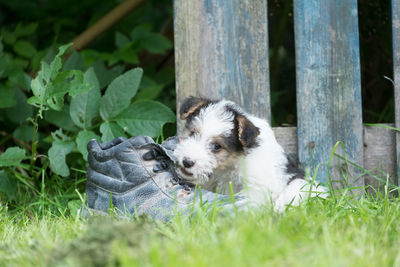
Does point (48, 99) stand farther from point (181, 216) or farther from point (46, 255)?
point (46, 255)

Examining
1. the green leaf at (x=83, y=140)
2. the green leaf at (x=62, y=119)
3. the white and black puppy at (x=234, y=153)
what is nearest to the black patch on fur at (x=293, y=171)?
the white and black puppy at (x=234, y=153)

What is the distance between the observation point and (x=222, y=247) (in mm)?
1799

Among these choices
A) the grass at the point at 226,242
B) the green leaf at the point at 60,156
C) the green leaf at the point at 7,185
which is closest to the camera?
the grass at the point at 226,242

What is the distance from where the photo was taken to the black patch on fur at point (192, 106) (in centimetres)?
344

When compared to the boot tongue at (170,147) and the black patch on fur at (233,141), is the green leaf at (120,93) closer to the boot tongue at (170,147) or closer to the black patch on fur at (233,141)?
the boot tongue at (170,147)

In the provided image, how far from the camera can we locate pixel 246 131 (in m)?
3.26

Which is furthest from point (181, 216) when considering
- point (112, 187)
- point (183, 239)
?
point (112, 187)

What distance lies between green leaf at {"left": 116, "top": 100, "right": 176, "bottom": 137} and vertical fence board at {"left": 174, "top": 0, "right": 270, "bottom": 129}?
0.25 metres

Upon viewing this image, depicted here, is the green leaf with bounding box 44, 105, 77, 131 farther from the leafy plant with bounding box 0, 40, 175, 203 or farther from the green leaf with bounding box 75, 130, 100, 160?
the green leaf with bounding box 75, 130, 100, 160

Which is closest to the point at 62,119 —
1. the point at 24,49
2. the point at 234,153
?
the point at 24,49

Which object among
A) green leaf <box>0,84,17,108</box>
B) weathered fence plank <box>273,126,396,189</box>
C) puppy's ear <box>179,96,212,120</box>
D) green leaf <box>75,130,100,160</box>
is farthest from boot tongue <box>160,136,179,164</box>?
green leaf <box>0,84,17,108</box>

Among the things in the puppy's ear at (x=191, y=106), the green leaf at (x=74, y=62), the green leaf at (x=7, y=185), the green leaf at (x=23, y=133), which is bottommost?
the green leaf at (x=7, y=185)

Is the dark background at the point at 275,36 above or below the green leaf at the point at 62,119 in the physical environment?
above

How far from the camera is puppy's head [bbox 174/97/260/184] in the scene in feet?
10.5
